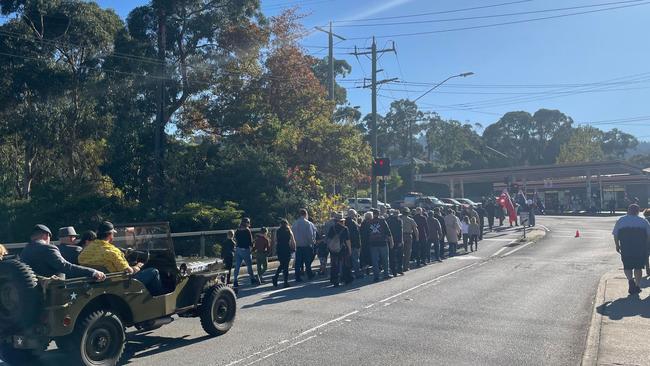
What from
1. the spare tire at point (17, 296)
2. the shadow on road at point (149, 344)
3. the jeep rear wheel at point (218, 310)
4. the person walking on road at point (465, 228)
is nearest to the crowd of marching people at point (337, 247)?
the jeep rear wheel at point (218, 310)

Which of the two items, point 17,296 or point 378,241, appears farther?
point 378,241

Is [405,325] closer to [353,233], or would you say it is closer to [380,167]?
[353,233]

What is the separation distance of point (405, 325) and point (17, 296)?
549 centimetres

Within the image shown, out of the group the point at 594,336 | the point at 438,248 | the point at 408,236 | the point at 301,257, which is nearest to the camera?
the point at 594,336

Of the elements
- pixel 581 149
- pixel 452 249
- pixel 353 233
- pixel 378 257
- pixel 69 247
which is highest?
pixel 581 149

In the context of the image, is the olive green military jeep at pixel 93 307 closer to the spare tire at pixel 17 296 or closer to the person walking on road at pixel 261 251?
the spare tire at pixel 17 296

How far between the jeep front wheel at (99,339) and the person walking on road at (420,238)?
11.7 m

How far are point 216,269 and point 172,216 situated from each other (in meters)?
13.4

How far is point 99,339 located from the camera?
7.45 meters

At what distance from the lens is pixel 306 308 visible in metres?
11.4

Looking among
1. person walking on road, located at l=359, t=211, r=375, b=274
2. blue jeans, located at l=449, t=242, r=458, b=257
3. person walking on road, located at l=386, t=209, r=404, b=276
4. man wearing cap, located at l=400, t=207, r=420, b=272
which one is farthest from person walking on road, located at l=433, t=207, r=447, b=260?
person walking on road, located at l=359, t=211, r=375, b=274

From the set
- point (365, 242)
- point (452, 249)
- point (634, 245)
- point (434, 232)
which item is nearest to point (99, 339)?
point (365, 242)

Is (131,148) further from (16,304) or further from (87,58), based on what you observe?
(16,304)

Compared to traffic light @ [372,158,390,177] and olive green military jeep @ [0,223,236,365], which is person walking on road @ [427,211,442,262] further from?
olive green military jeep @ [0,223,236,365]
